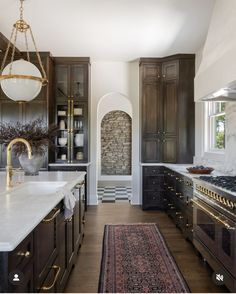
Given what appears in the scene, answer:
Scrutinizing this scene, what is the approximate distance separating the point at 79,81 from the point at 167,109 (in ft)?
6.08

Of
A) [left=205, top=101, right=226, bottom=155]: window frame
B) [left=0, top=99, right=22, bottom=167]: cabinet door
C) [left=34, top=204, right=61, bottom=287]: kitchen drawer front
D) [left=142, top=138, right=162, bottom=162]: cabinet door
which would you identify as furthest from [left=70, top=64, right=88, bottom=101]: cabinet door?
[left=34, top=204, right=61, bottom=287]: kitchen drawer front

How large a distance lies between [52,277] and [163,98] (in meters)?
4.68

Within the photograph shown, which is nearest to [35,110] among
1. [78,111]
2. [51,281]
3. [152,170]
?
[78,111]

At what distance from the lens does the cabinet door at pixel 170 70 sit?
→ 19.4 ft

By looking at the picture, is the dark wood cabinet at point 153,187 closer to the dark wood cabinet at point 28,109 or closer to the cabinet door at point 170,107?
the cabinet door at point 170,107

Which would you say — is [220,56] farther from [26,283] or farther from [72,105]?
[72,105]

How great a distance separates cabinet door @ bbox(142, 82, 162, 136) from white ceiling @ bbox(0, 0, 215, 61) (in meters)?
0.73

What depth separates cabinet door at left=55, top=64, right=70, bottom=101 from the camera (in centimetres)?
621

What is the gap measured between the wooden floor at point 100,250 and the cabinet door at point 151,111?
5.18ft

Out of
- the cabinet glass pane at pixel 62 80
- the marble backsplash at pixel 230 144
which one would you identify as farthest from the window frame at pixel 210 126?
the cabinet glass pane at pixel 62 80

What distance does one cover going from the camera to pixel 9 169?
2.54 meters

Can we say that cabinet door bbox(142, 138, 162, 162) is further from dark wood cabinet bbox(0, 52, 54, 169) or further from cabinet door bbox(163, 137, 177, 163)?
dark wood cabinet bbox(0, 52, 54, 169)

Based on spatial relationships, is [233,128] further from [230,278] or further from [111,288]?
[111,288]

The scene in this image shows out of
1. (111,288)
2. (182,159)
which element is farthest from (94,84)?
(111,288)
